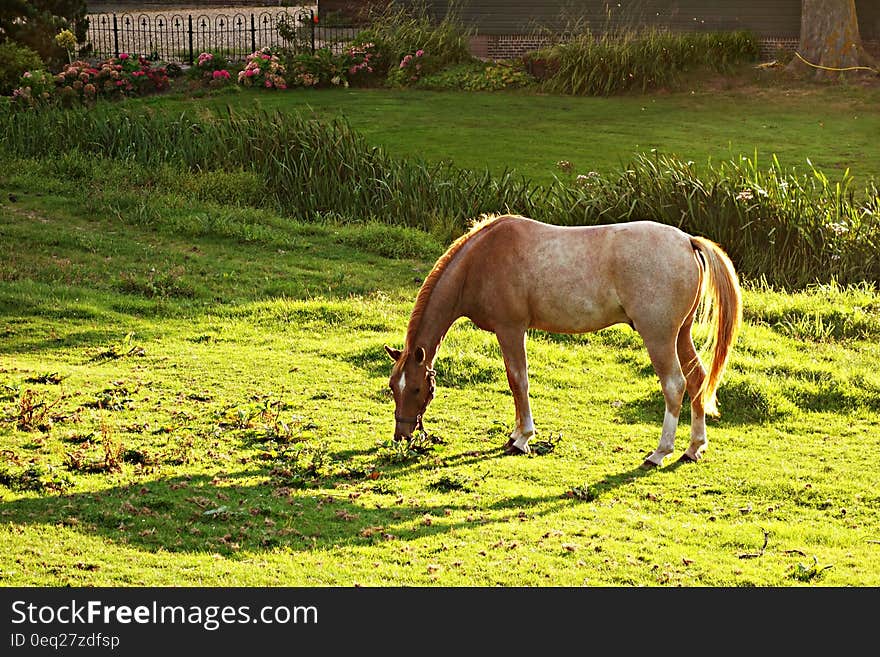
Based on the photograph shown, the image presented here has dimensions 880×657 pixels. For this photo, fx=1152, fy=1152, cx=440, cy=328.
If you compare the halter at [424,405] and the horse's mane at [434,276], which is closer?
the halter at [424,405]

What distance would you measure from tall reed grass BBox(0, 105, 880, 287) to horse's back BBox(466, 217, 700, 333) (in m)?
5.51

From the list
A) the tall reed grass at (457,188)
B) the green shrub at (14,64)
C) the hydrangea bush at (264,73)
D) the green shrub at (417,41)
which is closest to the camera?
the tall reed grass at (457,188)

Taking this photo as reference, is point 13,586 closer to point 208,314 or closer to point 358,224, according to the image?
point 208,314

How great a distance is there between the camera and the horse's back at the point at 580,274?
725cm

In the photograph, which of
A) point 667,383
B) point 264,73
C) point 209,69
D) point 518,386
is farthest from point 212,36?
point 667,383

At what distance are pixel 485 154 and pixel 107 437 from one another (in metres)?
11.4

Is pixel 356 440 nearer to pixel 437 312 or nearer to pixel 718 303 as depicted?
pixel 437 312

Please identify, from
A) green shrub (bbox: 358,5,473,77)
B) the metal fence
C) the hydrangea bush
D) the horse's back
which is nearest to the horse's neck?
the horse's back

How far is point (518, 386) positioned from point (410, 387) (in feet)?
2.68

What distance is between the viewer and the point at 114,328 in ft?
34.6

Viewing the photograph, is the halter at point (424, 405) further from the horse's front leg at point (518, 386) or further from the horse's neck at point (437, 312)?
the horse's front leg at point (518, 386)

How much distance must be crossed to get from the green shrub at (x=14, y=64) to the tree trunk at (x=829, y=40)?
49.3ft

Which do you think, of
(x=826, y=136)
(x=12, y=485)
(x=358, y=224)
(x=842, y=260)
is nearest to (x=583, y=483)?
(x=12, y=485)

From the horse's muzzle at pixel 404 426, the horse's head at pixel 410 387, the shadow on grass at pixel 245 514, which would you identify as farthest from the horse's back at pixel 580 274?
the shadow on grass at pixel 245 514
